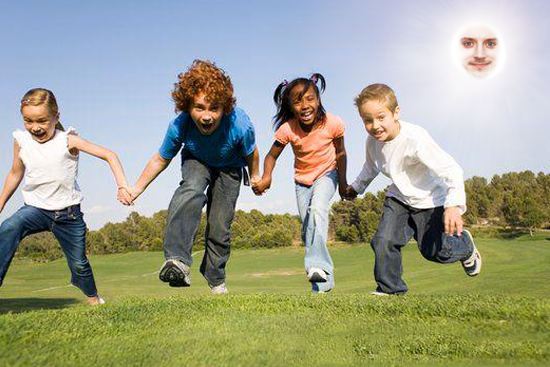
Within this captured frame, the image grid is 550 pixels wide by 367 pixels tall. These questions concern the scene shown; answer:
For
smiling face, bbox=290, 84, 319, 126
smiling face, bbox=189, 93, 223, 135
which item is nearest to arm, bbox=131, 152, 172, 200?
smiling face, bbox=189, 93, 223, 135

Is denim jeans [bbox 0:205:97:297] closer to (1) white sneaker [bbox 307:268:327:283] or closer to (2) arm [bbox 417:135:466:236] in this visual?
(1) white sneaker [bbox 307:268:327:283]

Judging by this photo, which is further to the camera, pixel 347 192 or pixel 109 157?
pixel 347 192

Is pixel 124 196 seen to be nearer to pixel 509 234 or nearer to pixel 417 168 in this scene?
pixel 417 168

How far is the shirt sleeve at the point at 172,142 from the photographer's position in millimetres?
5254

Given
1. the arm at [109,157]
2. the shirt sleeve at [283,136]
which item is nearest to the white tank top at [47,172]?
the arm at [109,157]

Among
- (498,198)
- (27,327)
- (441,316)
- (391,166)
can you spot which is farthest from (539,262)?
(498,198)

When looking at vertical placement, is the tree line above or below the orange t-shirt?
below

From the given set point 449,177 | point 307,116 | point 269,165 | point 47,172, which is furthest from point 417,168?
point 47,172

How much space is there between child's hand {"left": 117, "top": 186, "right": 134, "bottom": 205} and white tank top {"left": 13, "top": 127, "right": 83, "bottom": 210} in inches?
32.7

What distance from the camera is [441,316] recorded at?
355 centimetres

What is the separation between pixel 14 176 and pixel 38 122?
66 centimetres

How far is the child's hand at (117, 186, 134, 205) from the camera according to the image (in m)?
4.85

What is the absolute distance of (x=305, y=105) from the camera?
5648 millimetres

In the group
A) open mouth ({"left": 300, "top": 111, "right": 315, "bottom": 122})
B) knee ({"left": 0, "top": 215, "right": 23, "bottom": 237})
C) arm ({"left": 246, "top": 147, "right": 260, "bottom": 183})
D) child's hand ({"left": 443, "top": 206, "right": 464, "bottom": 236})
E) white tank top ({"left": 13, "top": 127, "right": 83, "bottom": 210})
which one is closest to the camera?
child's hand ({"left": 443, "top": 206, "right": 464, "bottom": 236})
